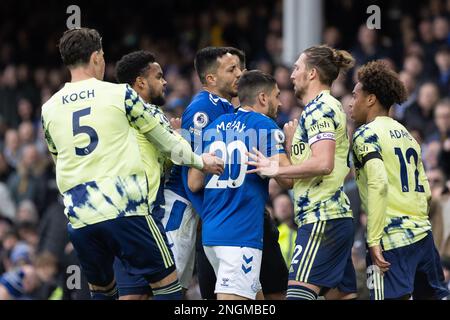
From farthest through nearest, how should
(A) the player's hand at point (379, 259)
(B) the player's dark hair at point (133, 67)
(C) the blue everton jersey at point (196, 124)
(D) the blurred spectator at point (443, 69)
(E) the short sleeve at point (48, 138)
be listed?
(D) the blurred spectator at point (443, 69) < (B) the player's dark hair at point (133, 67) < (C) the blue everton jersey at point (196, 124) < (A) the player's hand at point (379, 259) < (E) the short sleeve at point (48, 138)

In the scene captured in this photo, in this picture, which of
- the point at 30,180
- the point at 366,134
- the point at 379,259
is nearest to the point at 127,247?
the point at 379,259

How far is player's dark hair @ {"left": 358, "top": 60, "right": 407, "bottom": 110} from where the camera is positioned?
8.52 m

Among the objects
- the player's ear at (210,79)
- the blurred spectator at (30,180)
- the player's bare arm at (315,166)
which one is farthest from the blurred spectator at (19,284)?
the player's bare arm at (315,166)

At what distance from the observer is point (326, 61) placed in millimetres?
8367

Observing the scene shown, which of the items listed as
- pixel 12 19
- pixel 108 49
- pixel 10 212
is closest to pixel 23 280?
pixel 10 212

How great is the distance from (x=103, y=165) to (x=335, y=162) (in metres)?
1.67

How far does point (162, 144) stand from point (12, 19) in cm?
1355

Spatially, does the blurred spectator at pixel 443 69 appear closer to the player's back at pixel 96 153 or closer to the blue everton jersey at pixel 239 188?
the blue everton jersey at pixel 239 188

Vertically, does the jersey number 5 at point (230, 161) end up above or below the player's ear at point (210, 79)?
below

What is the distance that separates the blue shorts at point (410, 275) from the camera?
26.9 feet

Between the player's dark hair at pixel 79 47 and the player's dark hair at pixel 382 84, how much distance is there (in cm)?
203

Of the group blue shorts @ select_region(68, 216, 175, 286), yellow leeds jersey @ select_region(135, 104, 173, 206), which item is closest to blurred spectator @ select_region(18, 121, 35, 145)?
yellow leeds jersey @ select_region(135, 104, 173, 206)

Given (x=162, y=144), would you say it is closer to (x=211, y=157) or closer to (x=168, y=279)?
(x=211, y=157)

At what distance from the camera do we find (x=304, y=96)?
8.41m
